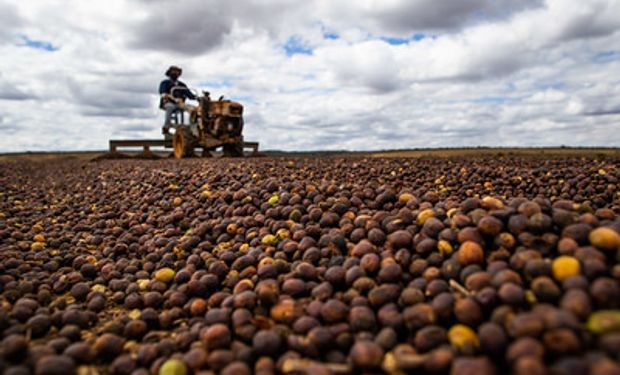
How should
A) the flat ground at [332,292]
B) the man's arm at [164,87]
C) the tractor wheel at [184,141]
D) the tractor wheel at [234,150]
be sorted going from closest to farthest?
the flat ground at [332,292] < the tractor wheel at [184,141] < the man's arm at [164,87] < the tractor wheel at [234,150]

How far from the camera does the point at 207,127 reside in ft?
55.3

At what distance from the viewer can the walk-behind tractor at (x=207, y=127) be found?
16484 millimetres

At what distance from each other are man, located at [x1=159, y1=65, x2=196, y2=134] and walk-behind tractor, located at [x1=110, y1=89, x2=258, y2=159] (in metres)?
0.13

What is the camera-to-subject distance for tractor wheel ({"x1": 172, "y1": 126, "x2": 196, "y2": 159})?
53.4 ft

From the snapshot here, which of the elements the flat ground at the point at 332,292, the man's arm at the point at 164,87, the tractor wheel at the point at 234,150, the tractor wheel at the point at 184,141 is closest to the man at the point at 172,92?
the man's arm at the point at 164,87

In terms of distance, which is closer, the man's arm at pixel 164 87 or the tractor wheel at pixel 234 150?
the man's arm at pixel 164 87

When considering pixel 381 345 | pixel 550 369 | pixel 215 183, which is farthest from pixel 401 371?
pixel 215 183

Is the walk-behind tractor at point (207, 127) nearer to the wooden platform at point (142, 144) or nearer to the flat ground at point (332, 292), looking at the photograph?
the wooden platform at point (142, 144)

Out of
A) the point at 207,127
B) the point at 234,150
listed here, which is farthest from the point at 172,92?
the point at 234,150

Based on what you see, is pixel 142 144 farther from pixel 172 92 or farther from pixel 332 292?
pixel 332 292

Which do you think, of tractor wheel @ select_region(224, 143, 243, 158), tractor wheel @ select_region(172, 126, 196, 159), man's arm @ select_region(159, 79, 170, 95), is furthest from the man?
tractor wheel @ select_region(224, 143, 243, 158)

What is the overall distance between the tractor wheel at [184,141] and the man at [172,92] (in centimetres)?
86

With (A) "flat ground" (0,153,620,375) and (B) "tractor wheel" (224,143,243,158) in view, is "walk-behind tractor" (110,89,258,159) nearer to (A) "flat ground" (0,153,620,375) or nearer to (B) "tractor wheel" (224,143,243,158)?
(B) "tractor wheel" (224,143,243,158)

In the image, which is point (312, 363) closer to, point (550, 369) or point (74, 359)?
point (550, 369)
